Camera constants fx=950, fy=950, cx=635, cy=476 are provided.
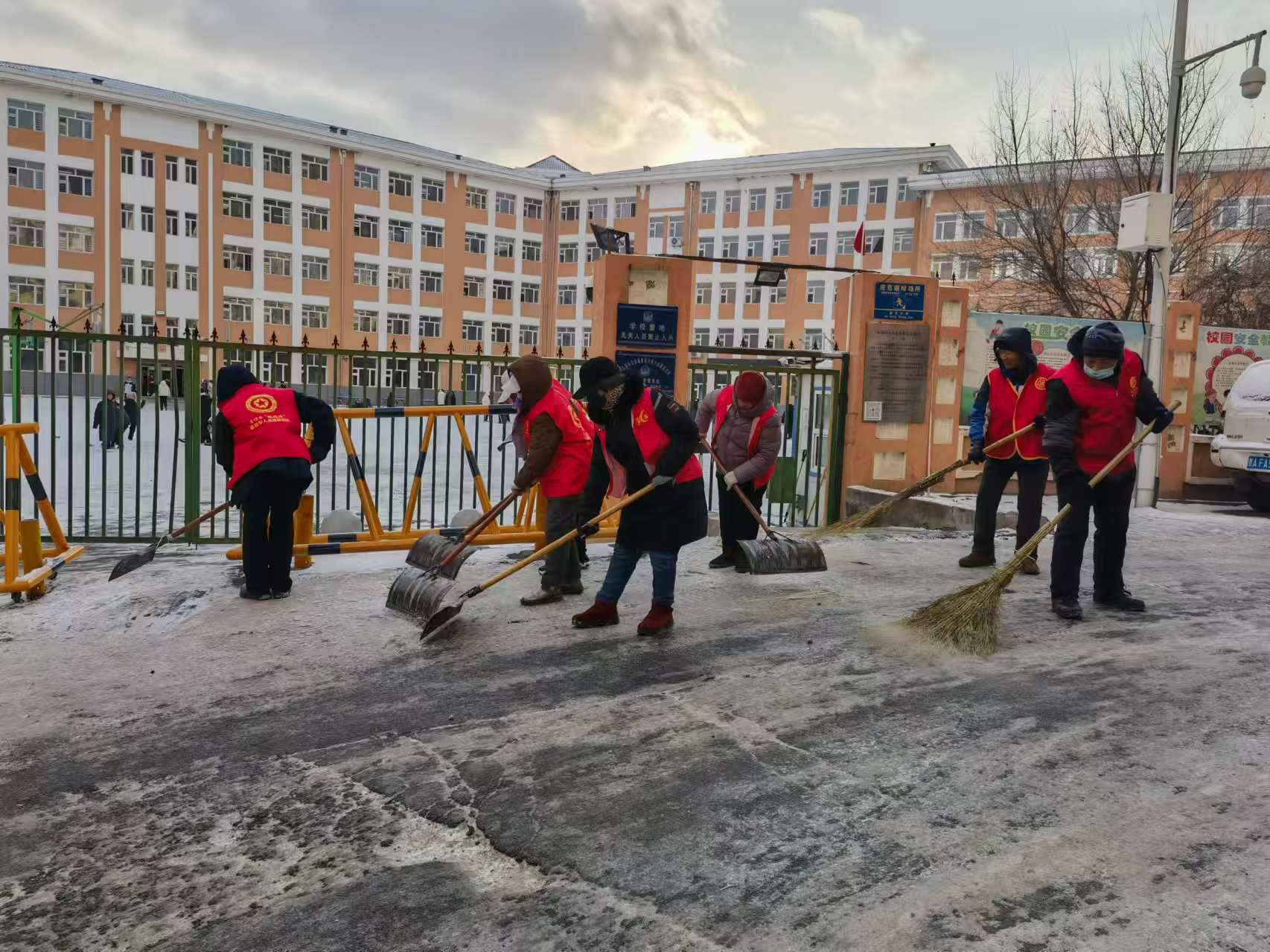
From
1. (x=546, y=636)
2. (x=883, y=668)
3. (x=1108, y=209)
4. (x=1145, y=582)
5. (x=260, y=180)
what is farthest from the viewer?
(x=260, y=180)

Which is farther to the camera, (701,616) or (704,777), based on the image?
(701,616)

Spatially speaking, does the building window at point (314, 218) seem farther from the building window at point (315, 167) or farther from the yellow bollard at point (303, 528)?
the yellow bollard at point (303, 528)

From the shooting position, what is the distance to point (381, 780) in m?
3.40

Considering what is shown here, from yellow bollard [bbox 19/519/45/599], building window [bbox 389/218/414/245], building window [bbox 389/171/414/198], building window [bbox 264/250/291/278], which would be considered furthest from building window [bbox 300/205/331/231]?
yellow bollard [bbox 19/519/45/599]

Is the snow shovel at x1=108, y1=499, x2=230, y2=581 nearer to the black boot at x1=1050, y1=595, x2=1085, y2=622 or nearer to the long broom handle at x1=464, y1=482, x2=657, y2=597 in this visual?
the long broom handle at x1=464, y1=482, x2=657, y2=597

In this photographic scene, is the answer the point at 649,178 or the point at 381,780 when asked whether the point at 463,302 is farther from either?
the point at 381,780

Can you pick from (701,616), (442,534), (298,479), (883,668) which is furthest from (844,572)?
(298,479)

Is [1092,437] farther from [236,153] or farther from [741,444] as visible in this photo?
[236,153]

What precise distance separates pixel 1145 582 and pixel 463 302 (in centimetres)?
4618

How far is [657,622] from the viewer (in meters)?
5.37

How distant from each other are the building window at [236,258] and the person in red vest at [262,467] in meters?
41.1

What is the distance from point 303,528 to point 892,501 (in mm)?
4775

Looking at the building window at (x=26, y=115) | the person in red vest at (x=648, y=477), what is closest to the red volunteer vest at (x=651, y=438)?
the person in red vest at (x=648, y=477)

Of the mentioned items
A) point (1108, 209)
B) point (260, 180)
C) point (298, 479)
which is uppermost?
point (260, 180)
